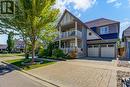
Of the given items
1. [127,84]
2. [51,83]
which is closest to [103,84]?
[127,84]

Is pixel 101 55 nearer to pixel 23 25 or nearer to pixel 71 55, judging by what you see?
pixel 71 55

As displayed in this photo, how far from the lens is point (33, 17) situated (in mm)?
18922

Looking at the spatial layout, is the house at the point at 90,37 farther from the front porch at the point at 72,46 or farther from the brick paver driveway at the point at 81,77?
the brick paver driveway at the point at 81,77

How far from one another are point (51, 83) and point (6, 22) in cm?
1259

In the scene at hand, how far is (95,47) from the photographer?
1251 inches

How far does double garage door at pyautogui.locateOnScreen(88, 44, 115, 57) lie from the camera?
2938 cm

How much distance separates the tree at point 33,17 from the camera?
18.8 m

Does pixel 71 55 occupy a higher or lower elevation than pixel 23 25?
lower

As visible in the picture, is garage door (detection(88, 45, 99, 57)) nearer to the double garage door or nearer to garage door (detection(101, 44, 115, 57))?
the double garage door

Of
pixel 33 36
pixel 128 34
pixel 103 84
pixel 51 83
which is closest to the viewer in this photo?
pixel 103 84

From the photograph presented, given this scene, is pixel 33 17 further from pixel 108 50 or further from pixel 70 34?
pixel 108 50

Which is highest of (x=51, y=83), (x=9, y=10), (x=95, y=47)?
(x=9, y=10)

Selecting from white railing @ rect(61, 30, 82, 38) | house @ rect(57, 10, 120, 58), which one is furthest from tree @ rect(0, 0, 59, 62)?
house @ rect(57, 10, 120, 58)

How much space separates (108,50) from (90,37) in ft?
15.1
